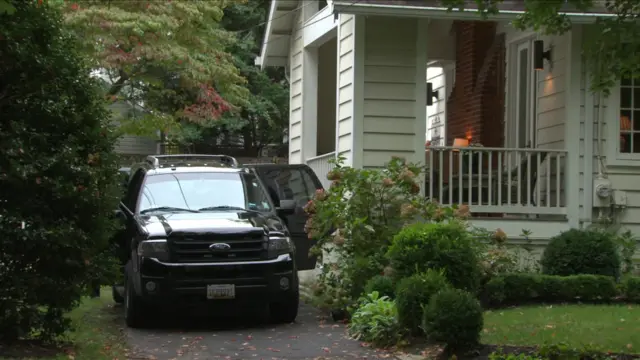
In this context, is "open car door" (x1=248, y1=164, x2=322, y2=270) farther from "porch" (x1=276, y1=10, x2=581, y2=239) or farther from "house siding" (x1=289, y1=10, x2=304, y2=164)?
"house siding" (x1=289, y1=10, x2=304, y2=164)

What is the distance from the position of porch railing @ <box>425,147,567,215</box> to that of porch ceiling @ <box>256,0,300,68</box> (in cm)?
521

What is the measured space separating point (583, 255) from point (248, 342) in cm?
474

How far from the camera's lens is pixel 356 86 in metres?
14.1

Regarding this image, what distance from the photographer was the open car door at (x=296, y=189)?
1454cm

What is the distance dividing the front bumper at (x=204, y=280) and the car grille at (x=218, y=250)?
90mm

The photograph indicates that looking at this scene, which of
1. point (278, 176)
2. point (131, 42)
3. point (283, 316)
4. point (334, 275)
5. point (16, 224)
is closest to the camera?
point (16, 224)

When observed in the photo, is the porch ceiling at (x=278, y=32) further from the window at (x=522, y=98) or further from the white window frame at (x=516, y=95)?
the window at (x=522, y=98)

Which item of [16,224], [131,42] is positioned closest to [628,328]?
[16,224]

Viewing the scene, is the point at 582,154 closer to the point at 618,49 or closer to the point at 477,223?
the point at 477,223

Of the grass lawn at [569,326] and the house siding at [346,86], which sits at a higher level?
the house siding at [346,86]

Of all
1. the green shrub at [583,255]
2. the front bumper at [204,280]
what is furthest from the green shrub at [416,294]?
the green shrub at [583,255]

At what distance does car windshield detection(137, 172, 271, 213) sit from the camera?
12.4 m

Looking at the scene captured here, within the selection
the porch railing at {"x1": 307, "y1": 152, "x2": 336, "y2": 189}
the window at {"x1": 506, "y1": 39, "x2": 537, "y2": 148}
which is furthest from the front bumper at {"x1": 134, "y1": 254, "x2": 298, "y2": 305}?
the window at {"x1": 506, "y1": 39, "x2": 537, "y2": 148}

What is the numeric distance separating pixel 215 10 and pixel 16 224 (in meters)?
14.0
